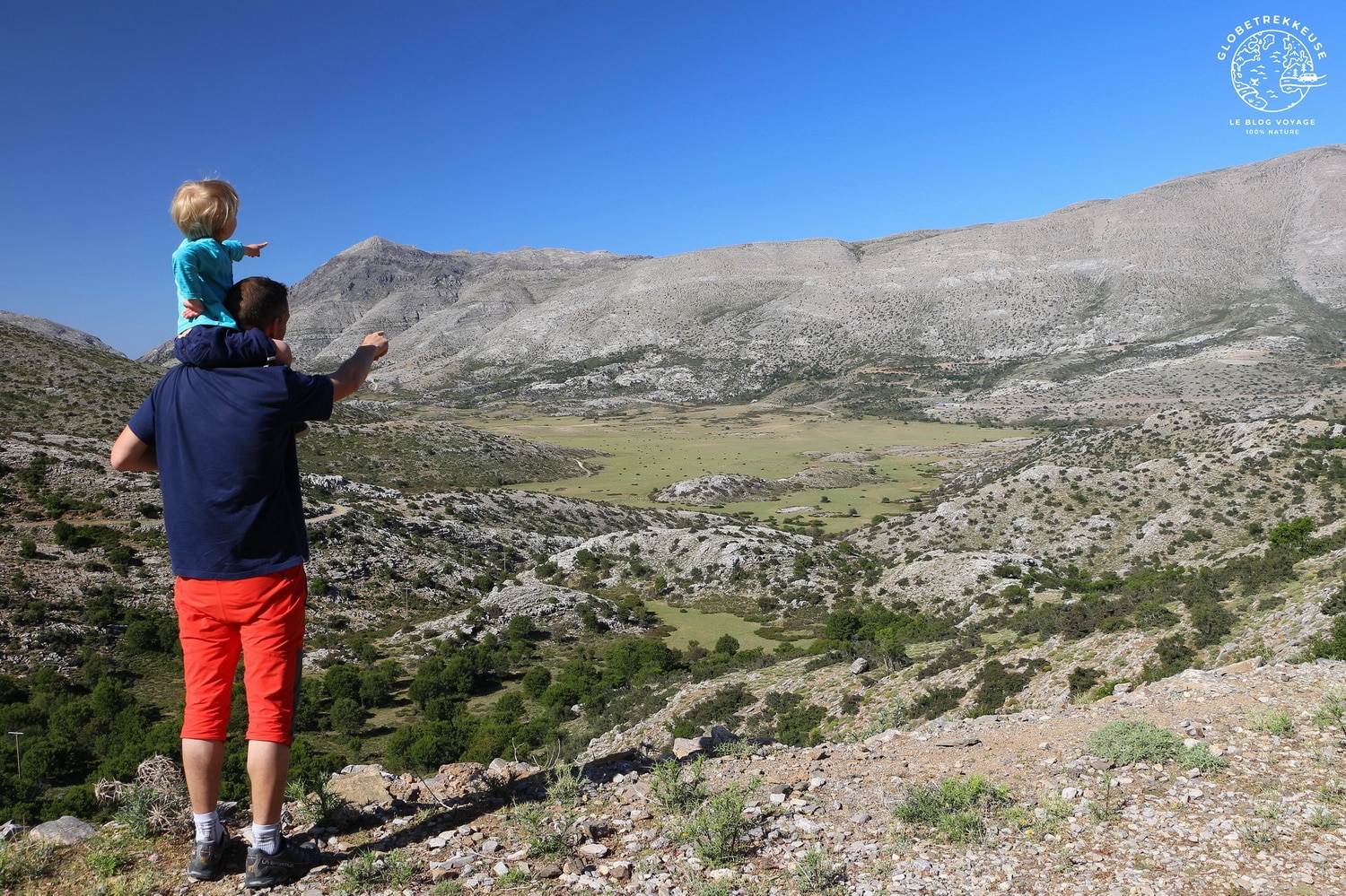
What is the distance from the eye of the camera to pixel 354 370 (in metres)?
4.79

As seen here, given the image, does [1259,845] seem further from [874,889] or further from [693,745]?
[693,745]

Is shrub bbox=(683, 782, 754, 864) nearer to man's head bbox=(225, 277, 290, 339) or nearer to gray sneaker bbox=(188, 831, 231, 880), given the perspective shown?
gray sneaker bbox=(188, 831, 231, 880)

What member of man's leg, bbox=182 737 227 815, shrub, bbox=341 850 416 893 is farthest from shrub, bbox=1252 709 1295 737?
man's leg, bbox=182 737 227 815

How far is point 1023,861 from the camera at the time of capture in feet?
17.2

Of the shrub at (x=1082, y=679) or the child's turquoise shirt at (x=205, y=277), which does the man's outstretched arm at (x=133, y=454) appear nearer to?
the child's turquoise shirt at (x=205, y=277)

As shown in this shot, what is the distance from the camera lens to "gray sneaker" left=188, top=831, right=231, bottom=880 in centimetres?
454

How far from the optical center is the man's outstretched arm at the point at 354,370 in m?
4.69

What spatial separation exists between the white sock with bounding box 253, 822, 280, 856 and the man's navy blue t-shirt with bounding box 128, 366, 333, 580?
161 cm

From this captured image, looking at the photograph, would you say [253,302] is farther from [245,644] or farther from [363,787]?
[363,787]

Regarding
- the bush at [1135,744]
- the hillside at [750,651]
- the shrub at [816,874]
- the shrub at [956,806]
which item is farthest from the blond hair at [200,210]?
the bush at [1135,744]

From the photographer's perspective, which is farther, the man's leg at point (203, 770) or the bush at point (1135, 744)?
the bush at point (1135, 744)

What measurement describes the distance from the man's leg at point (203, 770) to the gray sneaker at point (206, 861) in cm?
23

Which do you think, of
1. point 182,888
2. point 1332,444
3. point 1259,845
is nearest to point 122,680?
point 182,888

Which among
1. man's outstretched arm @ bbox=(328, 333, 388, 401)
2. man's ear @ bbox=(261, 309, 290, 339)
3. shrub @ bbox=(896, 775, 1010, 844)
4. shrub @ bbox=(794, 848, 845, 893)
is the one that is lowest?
shrub @ bbox=(896, 775, 1010, 844)
